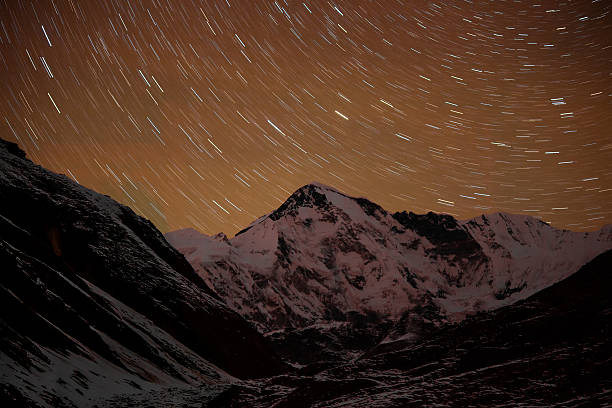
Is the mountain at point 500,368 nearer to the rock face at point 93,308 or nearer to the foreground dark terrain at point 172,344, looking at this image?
the foreground dark terrain at point 172,344

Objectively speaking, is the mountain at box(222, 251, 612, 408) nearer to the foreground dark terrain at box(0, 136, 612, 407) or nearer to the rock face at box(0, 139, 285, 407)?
the foreground dark terrain at box(0, 136, 612, 407)

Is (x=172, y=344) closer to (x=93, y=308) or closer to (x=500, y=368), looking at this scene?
(x=93, y=308)

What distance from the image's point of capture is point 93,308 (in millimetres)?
90500

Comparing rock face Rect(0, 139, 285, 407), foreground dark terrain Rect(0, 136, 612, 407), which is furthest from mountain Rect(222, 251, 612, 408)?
rock face Rect(0, 139, 285, 407)

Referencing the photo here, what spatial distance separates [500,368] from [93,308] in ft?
193

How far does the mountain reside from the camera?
52906 mm

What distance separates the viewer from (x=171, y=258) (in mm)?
159875

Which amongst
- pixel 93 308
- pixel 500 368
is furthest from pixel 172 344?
pixel 500 368

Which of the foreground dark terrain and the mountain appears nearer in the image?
the mountain

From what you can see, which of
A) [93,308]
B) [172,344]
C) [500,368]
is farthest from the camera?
[172,344]

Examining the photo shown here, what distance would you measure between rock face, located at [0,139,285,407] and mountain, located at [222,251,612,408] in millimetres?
16986

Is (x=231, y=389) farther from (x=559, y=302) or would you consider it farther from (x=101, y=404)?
(x=559, y=302)

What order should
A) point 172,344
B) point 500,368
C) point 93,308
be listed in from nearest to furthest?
point 500,368, point 93,308, point 172,344

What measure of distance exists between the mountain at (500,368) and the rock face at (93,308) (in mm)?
16986
